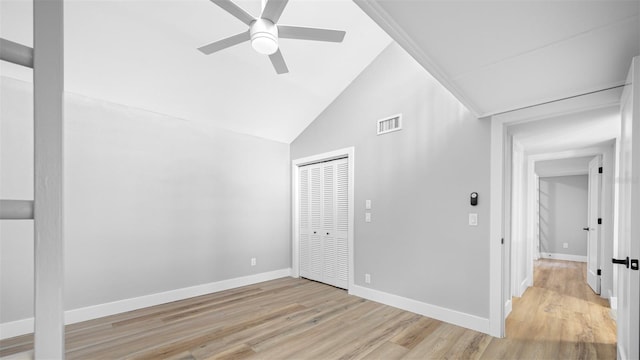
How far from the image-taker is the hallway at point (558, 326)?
2.44 metres

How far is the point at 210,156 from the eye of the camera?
13.6 ft

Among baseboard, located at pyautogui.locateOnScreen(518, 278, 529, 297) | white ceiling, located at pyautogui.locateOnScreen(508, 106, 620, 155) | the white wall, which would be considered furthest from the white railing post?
the white wall

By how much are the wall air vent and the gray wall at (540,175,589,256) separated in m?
5.80

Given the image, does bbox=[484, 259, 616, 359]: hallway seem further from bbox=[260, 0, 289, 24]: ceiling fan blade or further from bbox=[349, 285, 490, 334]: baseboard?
bbox=[260, 0, 289, 24]: ceiling fan blade

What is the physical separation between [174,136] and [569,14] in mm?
3985

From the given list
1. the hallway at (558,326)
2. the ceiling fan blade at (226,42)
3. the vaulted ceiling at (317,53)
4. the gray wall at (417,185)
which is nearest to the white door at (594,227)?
the hallway at (558,326)

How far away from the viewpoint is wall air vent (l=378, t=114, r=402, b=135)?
3607mm

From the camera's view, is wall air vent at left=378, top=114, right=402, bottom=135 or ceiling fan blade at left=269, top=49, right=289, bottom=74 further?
wall air vent at left=378, top=114, right=402, bottom=135

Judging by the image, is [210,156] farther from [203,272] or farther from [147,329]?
[147,329]

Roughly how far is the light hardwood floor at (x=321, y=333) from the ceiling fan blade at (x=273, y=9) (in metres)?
2.68

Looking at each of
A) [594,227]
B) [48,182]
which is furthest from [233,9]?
[594,227]

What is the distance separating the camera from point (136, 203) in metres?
3.43

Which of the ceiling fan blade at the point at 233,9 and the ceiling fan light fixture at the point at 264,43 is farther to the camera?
the ceiling fan light fixture at the point at 264,43

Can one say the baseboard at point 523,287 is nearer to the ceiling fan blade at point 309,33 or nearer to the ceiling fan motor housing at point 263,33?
the ceiling fan blade at point 309,33
